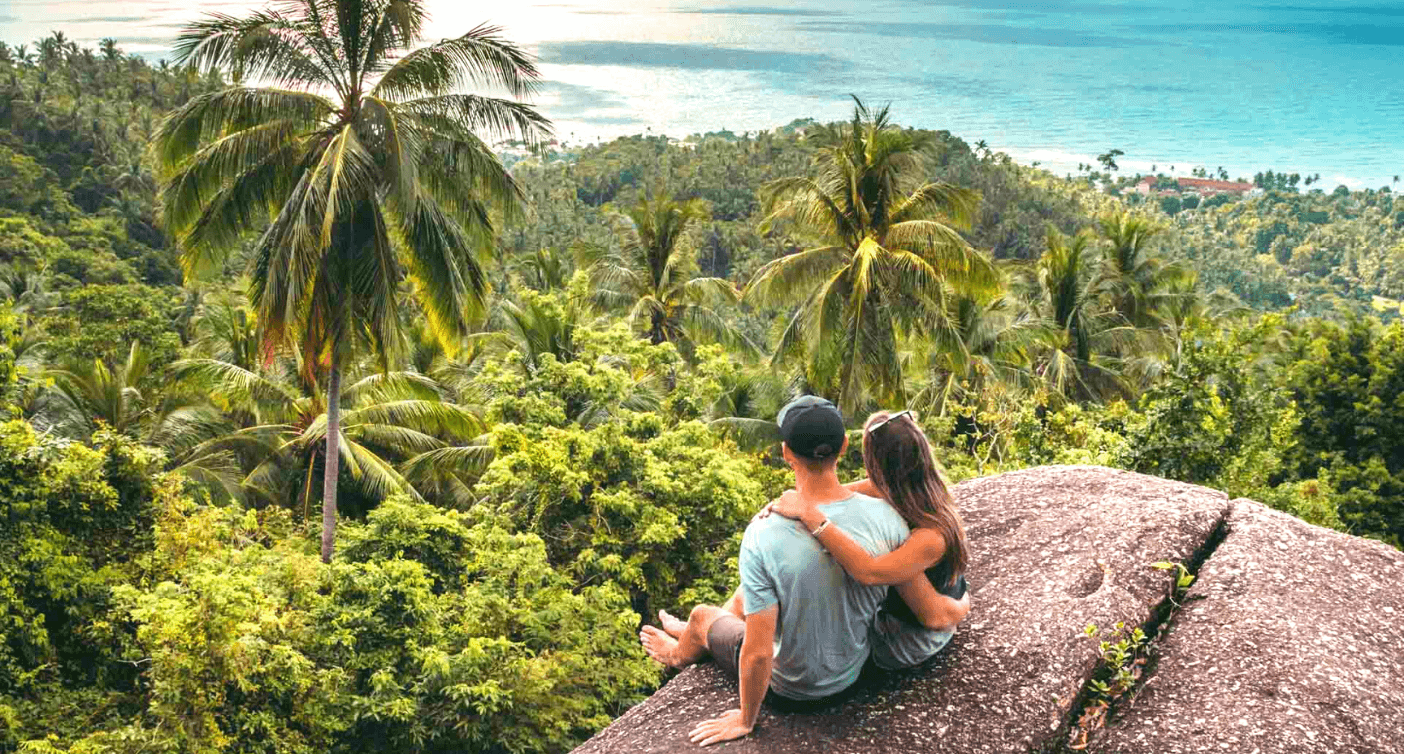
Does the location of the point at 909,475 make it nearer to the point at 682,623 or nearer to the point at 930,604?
the point at 930,604

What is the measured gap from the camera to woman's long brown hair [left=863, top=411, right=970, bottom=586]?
430cm

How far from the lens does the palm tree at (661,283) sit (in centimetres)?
2619

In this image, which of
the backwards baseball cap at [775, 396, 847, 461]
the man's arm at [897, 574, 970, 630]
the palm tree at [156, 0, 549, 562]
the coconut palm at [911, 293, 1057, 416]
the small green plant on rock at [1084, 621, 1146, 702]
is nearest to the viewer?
the backwards baseball cap at [775, 396, 847, 461]

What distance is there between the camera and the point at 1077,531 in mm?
6082

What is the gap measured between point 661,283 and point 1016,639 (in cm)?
2204

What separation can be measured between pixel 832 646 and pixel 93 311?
30026mm

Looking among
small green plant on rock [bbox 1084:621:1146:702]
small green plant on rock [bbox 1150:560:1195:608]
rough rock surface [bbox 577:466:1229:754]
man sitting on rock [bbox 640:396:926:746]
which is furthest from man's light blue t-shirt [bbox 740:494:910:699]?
small green plant on rock [bbox 1150:560:1195:608]

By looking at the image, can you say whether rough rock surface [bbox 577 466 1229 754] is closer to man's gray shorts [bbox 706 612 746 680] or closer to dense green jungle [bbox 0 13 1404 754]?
man's gray shorts [bbox 706 612 746 680]

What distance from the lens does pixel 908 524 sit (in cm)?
439

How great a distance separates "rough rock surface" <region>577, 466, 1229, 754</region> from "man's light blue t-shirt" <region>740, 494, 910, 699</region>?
1.31 ft

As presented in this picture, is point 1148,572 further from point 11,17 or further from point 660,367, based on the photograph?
point 11,17

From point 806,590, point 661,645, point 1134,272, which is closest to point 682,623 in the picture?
point 661,645

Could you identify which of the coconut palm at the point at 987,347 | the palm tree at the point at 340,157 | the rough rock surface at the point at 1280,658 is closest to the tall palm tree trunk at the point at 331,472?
the palm tree at the point at 340,157

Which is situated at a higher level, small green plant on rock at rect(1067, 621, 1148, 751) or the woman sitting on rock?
the woman sitting on rock
